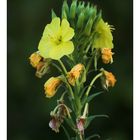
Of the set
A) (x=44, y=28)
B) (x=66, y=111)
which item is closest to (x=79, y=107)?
(x=66, y=111)

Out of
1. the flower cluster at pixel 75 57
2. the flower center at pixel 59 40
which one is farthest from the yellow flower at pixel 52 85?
the flower center at pixel 59 40

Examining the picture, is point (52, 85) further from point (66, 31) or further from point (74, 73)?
point (66, 31)

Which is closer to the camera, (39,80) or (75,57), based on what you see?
(75,57)

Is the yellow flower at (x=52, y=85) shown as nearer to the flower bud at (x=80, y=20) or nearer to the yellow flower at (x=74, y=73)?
the yellow flower at (x=74, y=73)

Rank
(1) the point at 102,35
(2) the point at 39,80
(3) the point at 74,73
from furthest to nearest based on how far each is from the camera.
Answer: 1. (2) the point at 39,80
2. (1) the point at 102,35
3. (3) the point at 74,73

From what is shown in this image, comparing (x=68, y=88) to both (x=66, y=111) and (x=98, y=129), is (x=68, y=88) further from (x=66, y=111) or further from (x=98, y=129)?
(x=98, y=129)

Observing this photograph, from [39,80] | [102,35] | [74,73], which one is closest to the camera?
[74,73]

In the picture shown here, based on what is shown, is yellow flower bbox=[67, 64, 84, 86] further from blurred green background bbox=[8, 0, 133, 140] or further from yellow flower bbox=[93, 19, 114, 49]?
blurred green background bbox=[8, 0, 133, 140]

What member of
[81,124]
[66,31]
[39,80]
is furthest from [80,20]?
[39,80]
